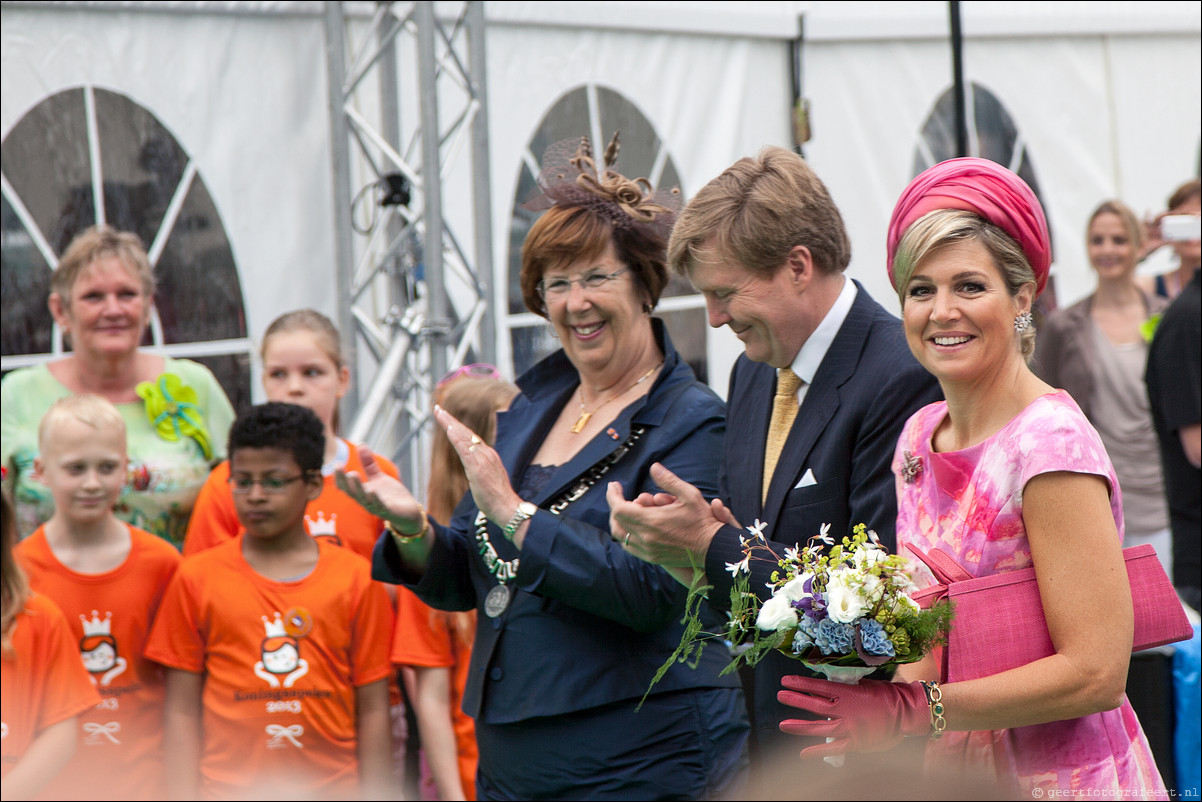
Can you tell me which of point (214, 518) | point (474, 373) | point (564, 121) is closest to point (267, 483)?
point (214, 518)

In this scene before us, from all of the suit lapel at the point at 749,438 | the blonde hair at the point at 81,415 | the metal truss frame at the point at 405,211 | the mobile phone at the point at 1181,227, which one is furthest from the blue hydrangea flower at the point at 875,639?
the mobile phone at the point at 1181,227

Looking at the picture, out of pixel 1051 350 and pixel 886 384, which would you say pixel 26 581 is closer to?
pixel 886 384

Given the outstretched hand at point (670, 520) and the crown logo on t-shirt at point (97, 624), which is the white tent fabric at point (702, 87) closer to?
the crown logo on t-shirt at point (97, 624)

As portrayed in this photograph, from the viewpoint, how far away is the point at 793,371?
219 centimetres

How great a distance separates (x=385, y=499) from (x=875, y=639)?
53.2 inches

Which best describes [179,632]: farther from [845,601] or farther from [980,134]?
[980,134]

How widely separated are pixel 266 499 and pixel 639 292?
134cm

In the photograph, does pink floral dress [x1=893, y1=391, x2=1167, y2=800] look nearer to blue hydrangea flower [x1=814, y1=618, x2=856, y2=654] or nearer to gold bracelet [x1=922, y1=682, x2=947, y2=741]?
gold bracelet [x1=922, y1=682, x2=947, y2=741]

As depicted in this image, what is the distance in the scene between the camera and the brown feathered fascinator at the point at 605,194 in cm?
259

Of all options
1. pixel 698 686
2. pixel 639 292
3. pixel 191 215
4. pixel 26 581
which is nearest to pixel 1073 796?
pixel 698 686

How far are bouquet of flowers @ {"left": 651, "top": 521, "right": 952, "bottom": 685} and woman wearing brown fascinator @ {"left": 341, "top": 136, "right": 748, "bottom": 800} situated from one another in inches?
28.7

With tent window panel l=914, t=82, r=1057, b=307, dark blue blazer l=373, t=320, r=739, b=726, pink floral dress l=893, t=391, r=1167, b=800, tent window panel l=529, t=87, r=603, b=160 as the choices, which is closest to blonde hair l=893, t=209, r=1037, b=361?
pink floral dress l=893, t=391, r=1167, b=800

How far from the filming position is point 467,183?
562 centimetres

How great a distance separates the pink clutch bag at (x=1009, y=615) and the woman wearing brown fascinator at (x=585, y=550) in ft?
2.58
